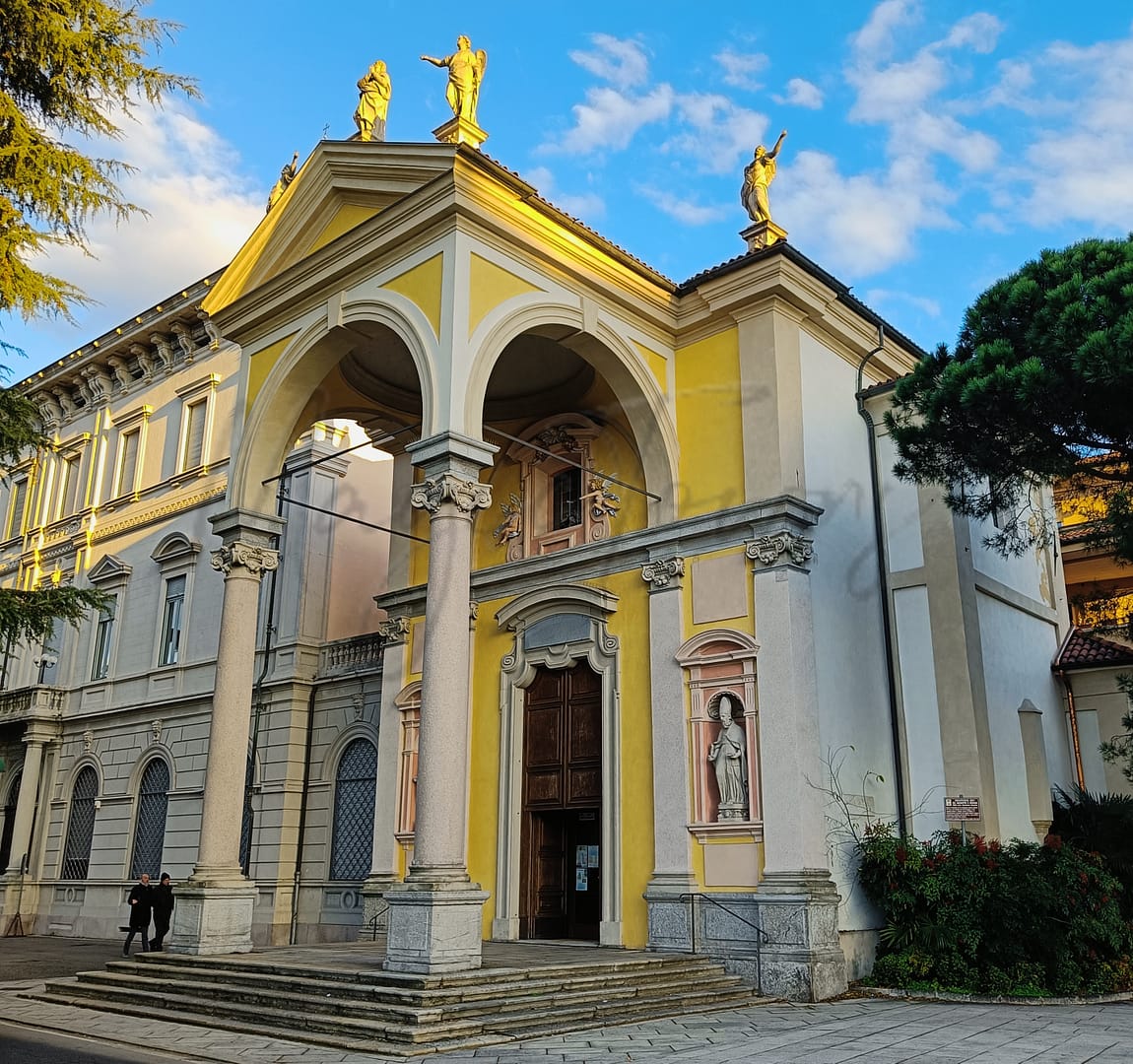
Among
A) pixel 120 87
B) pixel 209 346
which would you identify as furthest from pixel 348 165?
pixel 209 346

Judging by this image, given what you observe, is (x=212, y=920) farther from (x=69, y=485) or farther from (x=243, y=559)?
(x=69, y=485)

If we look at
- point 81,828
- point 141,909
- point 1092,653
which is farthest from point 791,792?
point 81,828

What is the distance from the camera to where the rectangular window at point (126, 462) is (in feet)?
85.6

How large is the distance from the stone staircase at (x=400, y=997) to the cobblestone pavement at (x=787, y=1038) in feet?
0.87

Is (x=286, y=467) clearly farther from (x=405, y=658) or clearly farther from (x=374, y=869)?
(x=374, y=869)

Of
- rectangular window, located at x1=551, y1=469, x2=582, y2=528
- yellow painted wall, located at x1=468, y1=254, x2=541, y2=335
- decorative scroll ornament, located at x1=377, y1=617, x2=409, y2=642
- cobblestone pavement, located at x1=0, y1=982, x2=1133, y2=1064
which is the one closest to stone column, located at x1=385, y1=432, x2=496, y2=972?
cobblestone pavement, located at x1=0, y1=982, x2=1133, y2=1064

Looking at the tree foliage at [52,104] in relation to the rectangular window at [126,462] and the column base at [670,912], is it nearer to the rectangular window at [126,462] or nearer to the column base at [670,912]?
the column base at [670,912]

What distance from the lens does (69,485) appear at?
28266 millimetres

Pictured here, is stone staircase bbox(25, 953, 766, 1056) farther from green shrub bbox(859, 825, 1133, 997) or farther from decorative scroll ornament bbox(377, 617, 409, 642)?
decorative scroll ornament bbox(377, 617, 409, 642)

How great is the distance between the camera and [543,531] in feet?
54.1

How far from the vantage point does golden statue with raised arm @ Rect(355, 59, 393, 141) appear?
1475cm

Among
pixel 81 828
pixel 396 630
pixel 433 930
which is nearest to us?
pixel 433 930

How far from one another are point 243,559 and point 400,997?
7.11 metres

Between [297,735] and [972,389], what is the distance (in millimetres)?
13586
